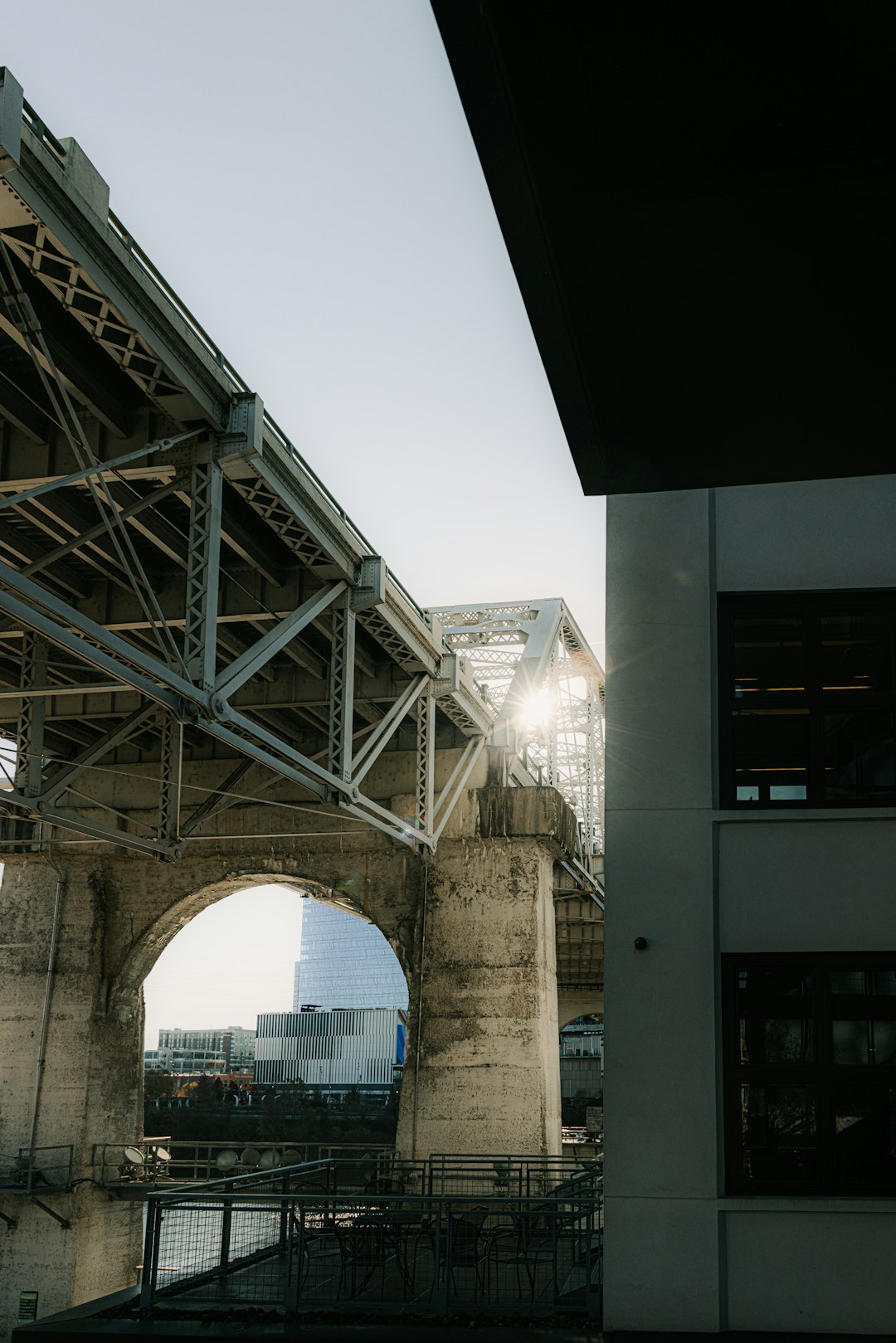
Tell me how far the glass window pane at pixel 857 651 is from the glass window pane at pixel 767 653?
23 cm

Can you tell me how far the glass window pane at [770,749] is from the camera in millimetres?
10961

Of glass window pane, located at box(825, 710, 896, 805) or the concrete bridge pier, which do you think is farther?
the concrete bridge pier

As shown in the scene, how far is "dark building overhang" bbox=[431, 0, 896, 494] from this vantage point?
9.19ft

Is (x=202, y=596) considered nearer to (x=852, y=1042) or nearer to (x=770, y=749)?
(x=770, y=749)

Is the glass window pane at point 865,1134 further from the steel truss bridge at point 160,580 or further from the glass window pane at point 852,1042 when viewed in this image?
the steel truss bridge at point 160,580

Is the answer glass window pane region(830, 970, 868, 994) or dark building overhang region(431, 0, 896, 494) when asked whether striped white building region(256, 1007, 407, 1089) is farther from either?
dark building overhang region(431, 0, 896, 494)

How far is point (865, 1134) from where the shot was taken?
391 inches

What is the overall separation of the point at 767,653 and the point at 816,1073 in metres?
3.55

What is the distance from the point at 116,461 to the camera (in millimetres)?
14797

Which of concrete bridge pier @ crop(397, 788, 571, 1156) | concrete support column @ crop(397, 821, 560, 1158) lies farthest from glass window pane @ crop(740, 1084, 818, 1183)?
concrete support column @ crop(397, 821, 560, 1158)

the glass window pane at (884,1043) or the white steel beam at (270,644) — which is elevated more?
the white steel beam at (270,644)

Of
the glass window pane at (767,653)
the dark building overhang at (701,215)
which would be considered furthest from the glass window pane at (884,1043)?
the dark building overhang at (701,215)

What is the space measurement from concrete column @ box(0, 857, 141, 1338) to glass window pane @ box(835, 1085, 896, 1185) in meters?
23.8

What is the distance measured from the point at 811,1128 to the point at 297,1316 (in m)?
5.14
